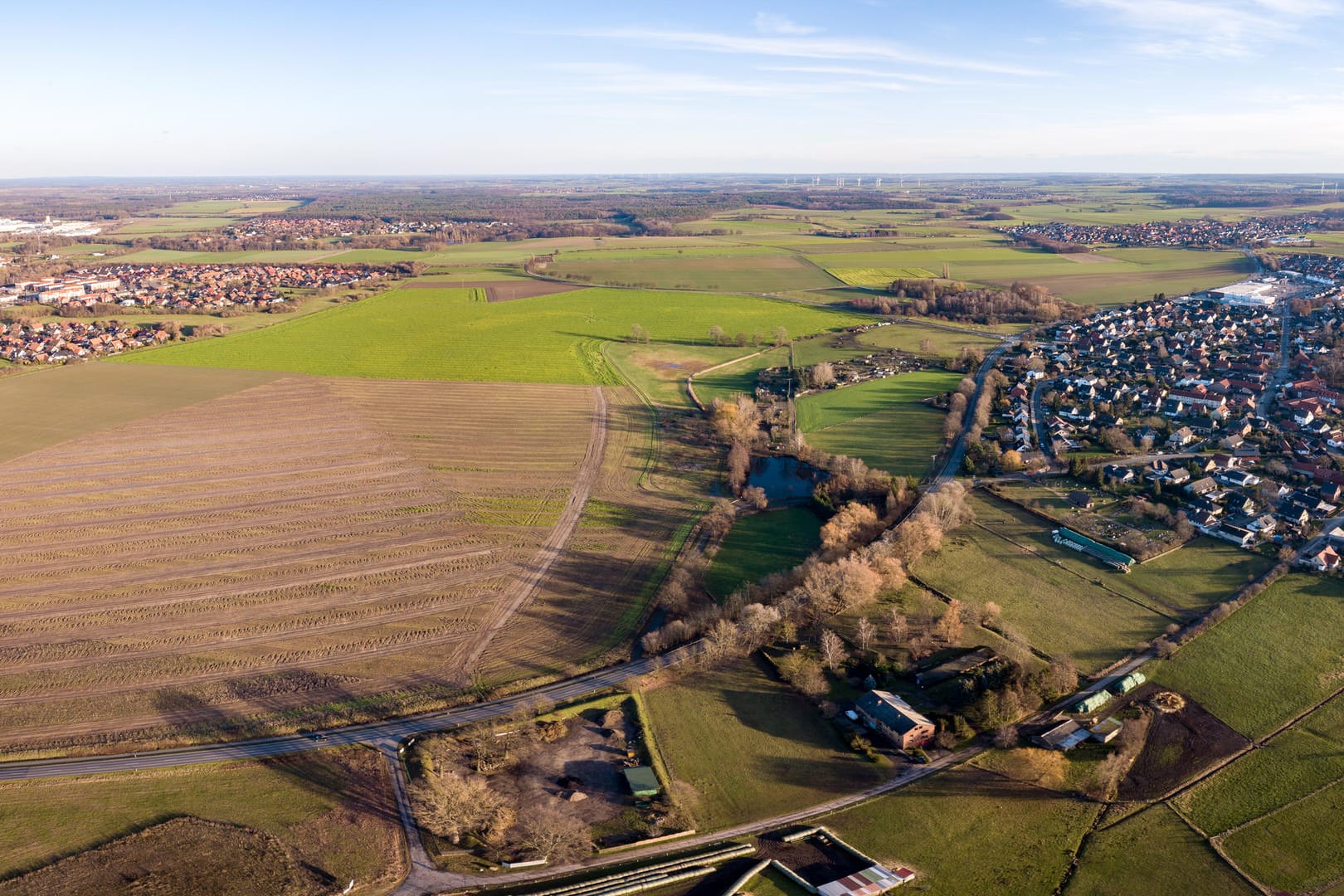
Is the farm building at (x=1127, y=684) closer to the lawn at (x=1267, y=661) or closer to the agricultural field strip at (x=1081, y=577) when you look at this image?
the lawn at (x=1267, y=661)

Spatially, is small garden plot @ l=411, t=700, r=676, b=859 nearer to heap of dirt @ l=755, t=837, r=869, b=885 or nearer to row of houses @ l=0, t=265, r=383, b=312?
heap of dirt @ l=755, t=837, r=869, b=885

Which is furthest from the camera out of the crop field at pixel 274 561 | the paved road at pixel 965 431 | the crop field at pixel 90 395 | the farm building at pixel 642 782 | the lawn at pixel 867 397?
the lawn at pixel 867 397

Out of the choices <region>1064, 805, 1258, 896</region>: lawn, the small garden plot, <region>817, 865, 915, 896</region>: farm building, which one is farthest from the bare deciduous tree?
<region>1064, 805, 1258, 896</region>: lawn

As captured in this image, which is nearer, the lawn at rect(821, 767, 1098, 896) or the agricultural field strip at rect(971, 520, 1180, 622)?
the lawn at rect(821, 767, 1098, 896)

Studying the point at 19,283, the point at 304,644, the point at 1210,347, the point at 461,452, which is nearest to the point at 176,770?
the point at 304,644

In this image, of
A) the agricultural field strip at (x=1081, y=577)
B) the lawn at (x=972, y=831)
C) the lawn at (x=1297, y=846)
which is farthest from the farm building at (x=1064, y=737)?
the agricultural field strip at (x=1081, y=577)

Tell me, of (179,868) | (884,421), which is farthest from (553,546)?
(884,421)

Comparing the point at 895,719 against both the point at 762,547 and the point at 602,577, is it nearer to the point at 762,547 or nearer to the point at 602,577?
the point at 762,547
